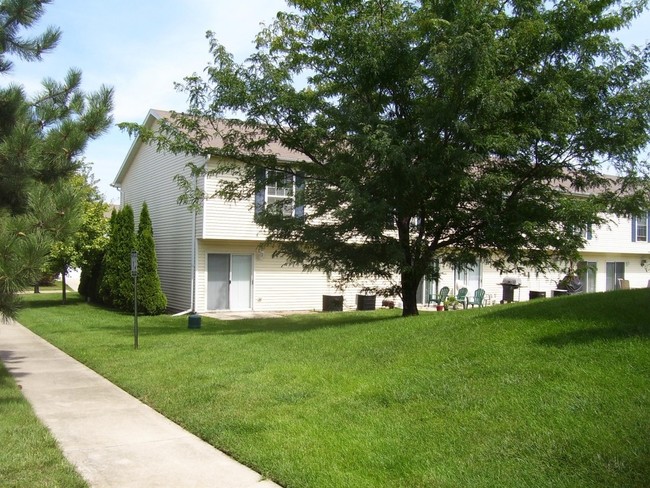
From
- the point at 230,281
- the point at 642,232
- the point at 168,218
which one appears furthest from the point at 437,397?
the point at 642,232

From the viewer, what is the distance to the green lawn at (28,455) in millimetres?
4906

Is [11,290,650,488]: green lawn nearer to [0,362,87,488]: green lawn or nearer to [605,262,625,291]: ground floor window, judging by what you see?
[0,362,87,488]: green lawn

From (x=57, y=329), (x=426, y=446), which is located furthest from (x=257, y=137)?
(x=426, y=446)

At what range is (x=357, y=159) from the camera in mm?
12242

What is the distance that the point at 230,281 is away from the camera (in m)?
20.0

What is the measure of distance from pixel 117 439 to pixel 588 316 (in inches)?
225

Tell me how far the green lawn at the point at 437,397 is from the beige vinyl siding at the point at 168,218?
9.55 metres

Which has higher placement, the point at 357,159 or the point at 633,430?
the point at 357,159

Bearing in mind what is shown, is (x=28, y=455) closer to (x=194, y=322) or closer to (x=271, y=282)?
(x=194, y=322)

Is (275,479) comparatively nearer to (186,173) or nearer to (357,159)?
(357,159)

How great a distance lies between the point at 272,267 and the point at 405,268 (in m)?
8.77

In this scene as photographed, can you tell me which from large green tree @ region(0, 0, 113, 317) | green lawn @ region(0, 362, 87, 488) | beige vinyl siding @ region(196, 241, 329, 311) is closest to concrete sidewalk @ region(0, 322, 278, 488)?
green lawn @ region(0, 362, 87, 488)

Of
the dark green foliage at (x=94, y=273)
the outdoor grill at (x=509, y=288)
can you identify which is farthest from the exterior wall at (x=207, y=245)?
the dark green foliage at (x=94, y=273)

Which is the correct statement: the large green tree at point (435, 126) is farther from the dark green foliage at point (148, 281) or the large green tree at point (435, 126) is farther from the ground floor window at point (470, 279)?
the ground floor window at point (470, 279)
